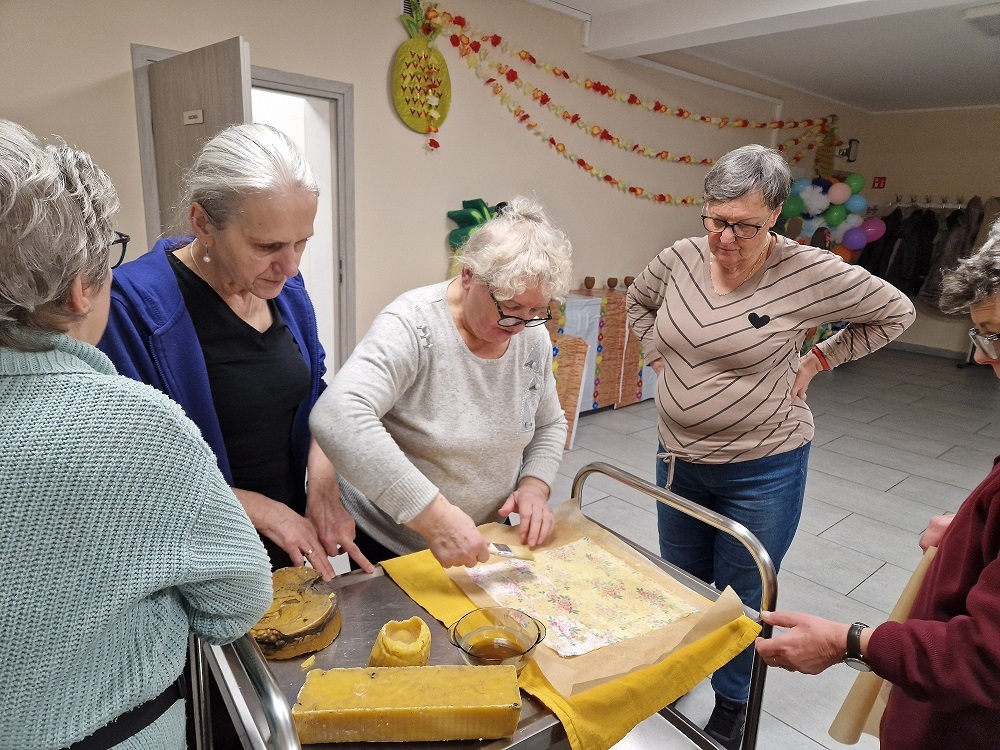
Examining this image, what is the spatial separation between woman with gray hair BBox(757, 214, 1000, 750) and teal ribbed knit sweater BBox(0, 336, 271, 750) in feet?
3.08

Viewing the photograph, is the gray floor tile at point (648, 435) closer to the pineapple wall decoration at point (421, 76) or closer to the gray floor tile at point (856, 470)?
the gray floor tile at point (856, 470)

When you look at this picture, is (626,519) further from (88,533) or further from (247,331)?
(88,533)

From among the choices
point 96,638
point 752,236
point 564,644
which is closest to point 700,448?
point 752,236

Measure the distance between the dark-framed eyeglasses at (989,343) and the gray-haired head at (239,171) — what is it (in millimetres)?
1145

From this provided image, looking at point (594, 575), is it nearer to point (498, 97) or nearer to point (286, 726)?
point (286, 726)

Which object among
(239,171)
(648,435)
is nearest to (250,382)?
(239,171)

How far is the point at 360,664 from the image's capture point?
0.97 m

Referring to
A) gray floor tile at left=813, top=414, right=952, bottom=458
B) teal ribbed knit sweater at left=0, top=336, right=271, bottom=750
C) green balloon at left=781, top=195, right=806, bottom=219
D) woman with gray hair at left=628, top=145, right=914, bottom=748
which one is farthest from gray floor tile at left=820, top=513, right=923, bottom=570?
green balloon at left=781, top=195, right=806, bottom=219

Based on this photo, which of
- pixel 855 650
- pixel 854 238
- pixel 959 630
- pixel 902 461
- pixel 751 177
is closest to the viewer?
pixel 959 630

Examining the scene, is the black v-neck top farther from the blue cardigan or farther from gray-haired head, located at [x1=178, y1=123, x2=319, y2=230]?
gray-haired head, located at [x1=178, y1=123, x2=319, y2=230]

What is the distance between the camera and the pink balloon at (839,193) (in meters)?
6.09

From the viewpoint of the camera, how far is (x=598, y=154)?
493 cm

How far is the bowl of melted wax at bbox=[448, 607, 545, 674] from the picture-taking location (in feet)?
3.16

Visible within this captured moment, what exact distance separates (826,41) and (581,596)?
527 cm
